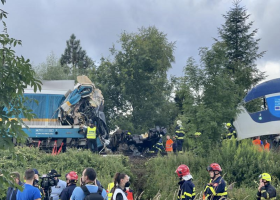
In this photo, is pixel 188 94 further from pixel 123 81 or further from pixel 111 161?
pixel 123 81

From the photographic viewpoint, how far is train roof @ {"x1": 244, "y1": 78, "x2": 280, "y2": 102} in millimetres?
21491

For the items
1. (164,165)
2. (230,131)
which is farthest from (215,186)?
(230,131)

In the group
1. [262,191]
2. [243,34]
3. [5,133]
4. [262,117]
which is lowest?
[262,191]

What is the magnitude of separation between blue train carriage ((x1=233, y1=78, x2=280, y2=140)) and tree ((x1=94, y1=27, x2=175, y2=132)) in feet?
52.8

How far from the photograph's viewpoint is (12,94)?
16.4ft

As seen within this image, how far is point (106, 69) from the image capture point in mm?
38531

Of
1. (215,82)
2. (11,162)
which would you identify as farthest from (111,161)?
(215,82)

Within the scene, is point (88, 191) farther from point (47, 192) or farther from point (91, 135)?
point (91, 135)

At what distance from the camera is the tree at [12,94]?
4.86m

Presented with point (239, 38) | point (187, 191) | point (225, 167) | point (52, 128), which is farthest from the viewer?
point (239, 38)

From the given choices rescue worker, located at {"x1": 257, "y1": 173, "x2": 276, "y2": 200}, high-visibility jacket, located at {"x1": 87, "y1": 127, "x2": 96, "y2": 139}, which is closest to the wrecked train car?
high-visibility jacket, located at {"x1": 87, "y1": 127, "x2": 96, "y2": 139}

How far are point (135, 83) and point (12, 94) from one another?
111 feet

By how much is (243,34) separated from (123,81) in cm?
1047

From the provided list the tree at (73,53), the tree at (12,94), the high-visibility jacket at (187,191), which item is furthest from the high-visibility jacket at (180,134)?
the tree at (73,53)
